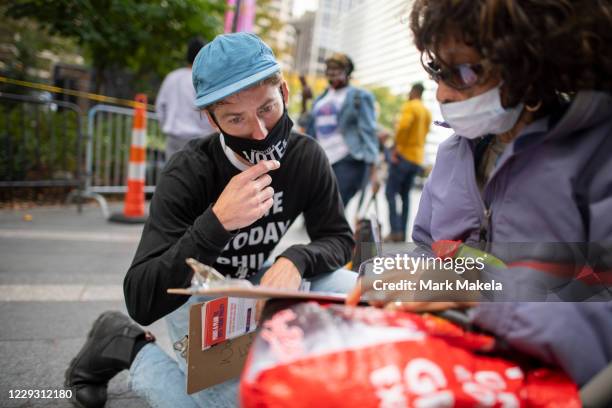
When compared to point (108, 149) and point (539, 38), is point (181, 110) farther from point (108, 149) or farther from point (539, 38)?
point (539, 38)

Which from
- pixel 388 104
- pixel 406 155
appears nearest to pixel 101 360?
pixel 406 155

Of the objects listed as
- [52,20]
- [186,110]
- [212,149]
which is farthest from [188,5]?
[212,149]

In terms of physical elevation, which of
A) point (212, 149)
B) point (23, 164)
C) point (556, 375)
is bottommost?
point (23, 164)

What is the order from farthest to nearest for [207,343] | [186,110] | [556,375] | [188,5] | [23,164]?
[188,5], [23,164], [186,110], [207,343], [556,375]

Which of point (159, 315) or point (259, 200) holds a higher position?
point (259, 200)

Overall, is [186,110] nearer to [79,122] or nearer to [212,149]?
[79,122]

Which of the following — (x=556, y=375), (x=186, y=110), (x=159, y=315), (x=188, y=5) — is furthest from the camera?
(x=188, y=5)

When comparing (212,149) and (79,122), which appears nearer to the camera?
(212,149)

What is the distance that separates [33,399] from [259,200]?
1.32 m

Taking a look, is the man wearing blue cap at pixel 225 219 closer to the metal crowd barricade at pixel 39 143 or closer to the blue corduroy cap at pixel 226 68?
the blue corduroy cap at pixel 226 68

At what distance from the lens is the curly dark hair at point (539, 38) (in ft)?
2.68

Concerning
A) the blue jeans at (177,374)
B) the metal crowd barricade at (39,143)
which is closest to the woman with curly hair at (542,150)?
the blue jeans at (177,374)

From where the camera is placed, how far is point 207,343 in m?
1.28

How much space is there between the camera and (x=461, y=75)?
96 cm
